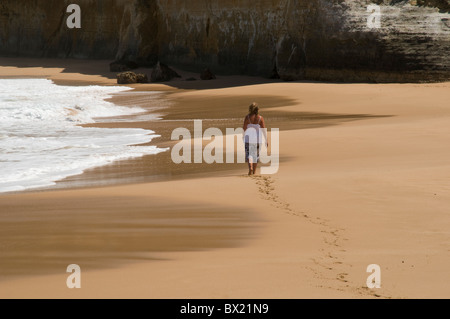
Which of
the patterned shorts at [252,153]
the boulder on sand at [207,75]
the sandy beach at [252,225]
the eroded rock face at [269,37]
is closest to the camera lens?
the sandy beach at [252,225]

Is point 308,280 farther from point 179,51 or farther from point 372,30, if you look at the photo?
point 179,51

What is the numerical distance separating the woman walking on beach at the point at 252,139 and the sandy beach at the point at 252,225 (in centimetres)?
27

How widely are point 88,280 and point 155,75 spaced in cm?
2502

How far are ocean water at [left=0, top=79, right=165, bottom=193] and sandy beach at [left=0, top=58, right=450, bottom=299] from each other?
57 cm

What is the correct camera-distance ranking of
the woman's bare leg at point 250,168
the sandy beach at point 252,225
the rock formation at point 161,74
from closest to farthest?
the sandy beach at point 252,225, the woman's bare leg at point 250,168, the rock formation at point 161,74

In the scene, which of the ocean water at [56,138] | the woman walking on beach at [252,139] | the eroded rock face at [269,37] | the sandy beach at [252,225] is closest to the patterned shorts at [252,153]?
the woman walking on beach at [252,139]

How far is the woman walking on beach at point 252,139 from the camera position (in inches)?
385

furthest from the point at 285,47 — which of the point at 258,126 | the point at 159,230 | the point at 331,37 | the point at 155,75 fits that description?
the point at 159,230

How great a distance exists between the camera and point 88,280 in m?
4.84

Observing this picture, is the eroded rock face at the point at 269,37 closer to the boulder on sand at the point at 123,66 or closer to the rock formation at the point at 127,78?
the boulder on sand at the point at 123,66

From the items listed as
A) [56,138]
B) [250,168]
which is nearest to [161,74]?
[56,138]

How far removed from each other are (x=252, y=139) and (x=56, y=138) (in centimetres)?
539

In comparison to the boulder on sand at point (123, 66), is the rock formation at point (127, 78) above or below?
below

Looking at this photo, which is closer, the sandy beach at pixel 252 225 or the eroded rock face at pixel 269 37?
the sandy beach at pixel 252 225
